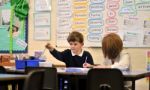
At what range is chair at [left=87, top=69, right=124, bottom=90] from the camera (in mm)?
3074

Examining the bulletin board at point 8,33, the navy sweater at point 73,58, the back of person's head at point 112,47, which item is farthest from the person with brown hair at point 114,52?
the bulletin board at point 8,33

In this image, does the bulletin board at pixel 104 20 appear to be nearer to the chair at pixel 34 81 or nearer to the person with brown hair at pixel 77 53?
the person with brown hair at pixel 77 53

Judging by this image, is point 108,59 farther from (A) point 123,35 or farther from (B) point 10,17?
(B) point 10,17

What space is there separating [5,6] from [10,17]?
23cm

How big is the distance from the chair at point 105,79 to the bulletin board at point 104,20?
53.7 inches

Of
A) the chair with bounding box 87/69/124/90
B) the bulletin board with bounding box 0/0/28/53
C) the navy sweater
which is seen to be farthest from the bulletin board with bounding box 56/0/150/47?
the chair with bounding box 87/69/124/90

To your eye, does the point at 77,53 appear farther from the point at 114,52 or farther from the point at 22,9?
the point at 22,9

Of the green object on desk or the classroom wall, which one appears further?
the green object on desk

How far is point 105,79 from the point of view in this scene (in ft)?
10.2

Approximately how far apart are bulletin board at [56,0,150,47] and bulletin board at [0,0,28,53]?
64 cm

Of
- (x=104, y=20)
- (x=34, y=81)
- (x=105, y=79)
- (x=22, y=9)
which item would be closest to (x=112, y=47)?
(x=105, y=79)

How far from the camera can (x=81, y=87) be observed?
3561 mm

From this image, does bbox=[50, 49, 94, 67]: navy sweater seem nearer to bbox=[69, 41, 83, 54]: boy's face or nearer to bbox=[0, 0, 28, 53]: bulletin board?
bbox=[69, 41, 83, 54]: boy's face

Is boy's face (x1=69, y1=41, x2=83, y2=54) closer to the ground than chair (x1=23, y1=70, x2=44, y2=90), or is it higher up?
higher up
